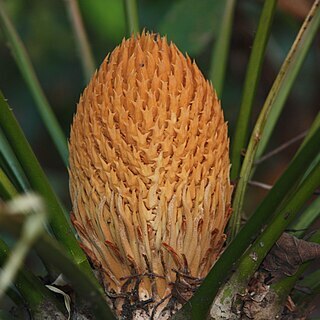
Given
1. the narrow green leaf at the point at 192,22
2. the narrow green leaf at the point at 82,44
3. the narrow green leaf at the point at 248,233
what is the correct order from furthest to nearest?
1. the narrow green leaf at the point at 192,22
2. the narrow green leaf at the point at 82,44
3. the narrow green leaf at the point at 248,233

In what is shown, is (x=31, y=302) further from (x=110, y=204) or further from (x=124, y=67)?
(x=124, y=67)

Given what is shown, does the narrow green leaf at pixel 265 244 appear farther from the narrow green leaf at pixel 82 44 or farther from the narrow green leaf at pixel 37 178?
the narrow green leaf at pixel 82 44

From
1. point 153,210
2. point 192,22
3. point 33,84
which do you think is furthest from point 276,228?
point 192,22

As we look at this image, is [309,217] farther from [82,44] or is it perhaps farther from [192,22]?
[192,22]

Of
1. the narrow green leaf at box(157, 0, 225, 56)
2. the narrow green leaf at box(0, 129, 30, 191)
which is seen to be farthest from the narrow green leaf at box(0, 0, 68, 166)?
the narrow green leaf at box(157, 0, 225, 56)

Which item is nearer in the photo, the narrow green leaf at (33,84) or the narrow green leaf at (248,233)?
the narrow green leaf at (248,233)

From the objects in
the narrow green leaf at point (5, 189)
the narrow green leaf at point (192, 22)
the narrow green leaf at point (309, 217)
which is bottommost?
the narrow green leaf at point (309, 217)

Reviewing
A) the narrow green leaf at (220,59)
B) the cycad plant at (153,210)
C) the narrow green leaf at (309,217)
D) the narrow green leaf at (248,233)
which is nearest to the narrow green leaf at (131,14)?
the narrow green leaf at (220,59)
